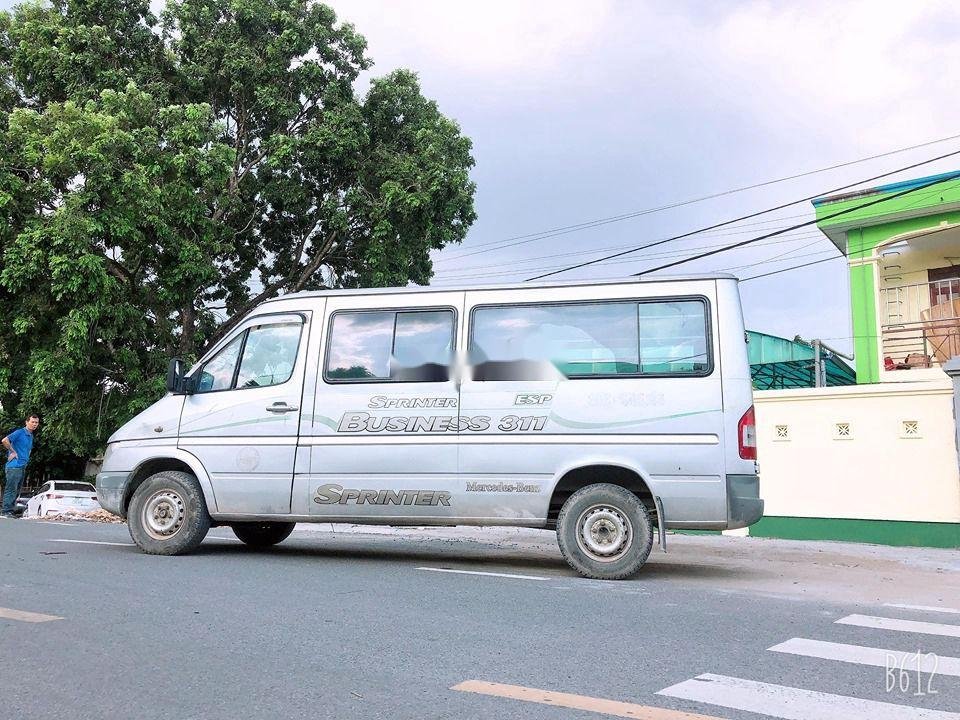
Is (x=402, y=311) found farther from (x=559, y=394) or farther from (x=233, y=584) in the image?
(x=233, y=584)

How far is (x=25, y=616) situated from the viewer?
18.2ft

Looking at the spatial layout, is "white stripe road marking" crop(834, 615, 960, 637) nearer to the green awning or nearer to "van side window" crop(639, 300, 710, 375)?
"van side window" crop(639, 300, 710, 375)

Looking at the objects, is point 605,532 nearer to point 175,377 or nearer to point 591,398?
point 591,398

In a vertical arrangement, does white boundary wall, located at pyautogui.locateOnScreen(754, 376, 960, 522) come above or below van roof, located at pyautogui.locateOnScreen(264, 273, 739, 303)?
below

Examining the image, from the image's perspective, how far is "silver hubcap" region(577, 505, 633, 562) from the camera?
25.3 feet

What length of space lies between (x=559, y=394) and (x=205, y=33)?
44.1 feet

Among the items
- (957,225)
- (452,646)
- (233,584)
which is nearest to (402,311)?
(233,584)

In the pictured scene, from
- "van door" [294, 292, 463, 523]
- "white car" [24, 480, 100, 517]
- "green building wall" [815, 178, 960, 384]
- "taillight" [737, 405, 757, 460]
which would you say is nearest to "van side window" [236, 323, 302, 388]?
"van door" [294, 292, 463, 523]

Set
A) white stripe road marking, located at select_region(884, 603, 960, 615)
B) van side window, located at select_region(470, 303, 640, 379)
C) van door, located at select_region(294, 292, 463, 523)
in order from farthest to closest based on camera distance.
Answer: van door, located at select_region(294, 292, 463, 523) → van side window, located at select_region(470, 303, 640, 379) → white stripe road marking, located at select_region(884, 603, 960, 615)

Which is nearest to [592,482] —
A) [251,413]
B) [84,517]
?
[251,413]

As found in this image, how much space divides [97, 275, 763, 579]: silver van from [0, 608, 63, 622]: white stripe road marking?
3016mm

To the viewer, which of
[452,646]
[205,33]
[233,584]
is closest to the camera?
[452,646]

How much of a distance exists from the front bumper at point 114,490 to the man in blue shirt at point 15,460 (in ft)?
21.0

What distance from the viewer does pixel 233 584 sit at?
6.90m
